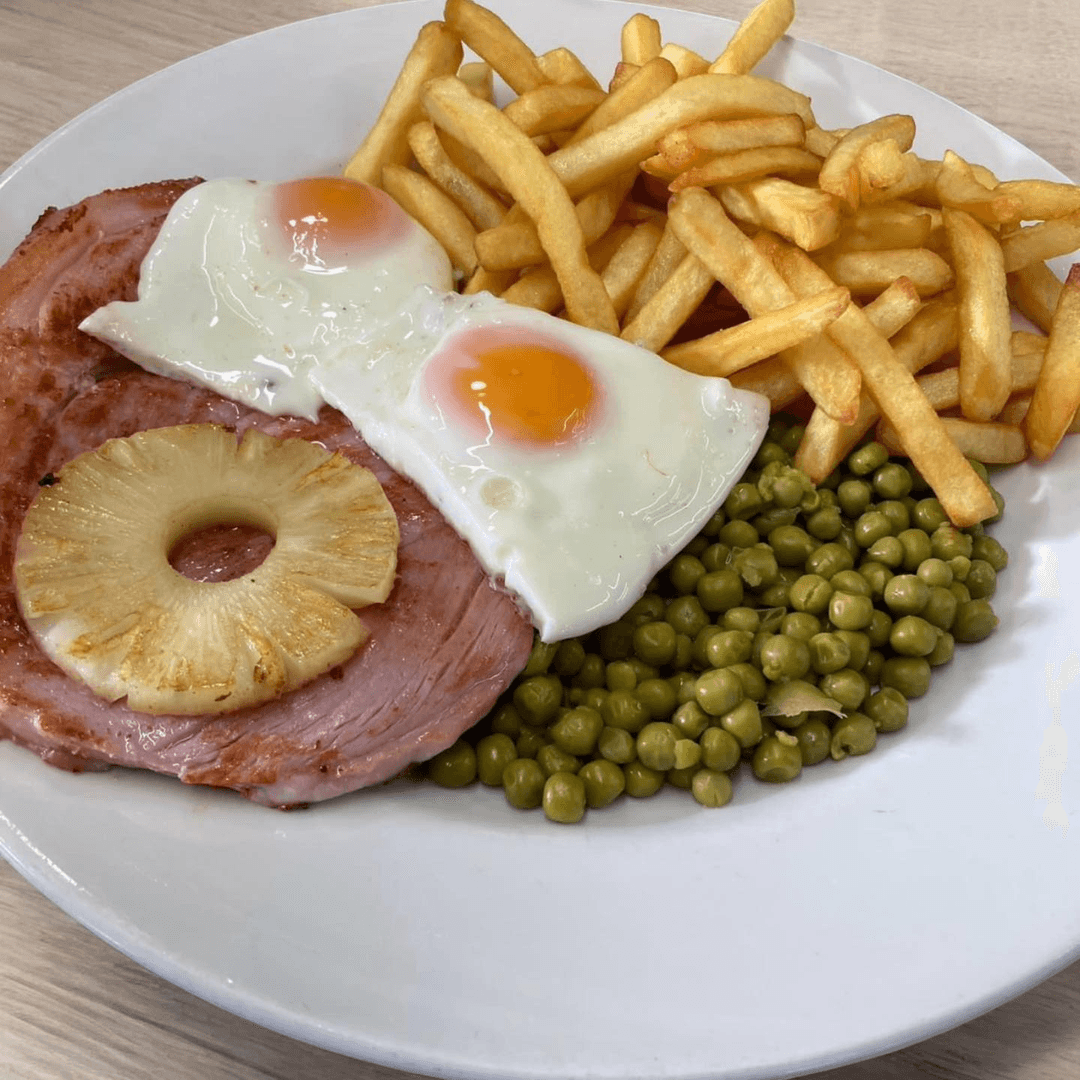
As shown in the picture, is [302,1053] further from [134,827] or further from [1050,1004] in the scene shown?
[1050,1004]

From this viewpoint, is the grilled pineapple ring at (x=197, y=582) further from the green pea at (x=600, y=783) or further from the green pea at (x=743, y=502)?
the green pea at (x=743, y=502)

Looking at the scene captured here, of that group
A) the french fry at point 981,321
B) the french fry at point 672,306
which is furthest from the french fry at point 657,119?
the french fry at point 981,321

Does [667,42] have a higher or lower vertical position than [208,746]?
higher

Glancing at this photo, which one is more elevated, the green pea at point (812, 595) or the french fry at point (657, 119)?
the french fry at point (657, 119)

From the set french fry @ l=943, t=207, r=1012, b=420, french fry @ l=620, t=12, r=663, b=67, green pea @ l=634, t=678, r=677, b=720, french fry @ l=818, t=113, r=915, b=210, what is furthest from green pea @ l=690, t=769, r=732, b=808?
french fry @ l=620, t=12, r=663, b=67

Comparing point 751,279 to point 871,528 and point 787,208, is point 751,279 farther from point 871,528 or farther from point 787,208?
point 871,528

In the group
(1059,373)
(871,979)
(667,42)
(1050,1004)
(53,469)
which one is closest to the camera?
(871,979)

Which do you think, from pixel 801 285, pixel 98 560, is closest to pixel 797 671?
pixel 801 285
